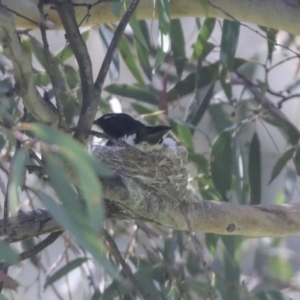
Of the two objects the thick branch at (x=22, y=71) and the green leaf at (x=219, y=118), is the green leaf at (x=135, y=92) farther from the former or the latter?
the thick branch at (x=22, y=71)

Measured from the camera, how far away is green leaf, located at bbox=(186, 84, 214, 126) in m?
2.90

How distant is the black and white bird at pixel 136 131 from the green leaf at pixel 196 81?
35 cm

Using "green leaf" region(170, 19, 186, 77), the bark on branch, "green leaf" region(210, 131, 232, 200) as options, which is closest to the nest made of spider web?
the bark on branch

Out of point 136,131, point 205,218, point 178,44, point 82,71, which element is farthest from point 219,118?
point 82,71

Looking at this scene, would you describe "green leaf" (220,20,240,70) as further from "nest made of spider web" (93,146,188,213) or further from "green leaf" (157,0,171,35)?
"green leaf" (157,0,171,35)

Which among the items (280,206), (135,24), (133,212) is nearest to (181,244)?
(280,206)

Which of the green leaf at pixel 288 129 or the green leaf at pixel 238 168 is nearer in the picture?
the green leaf at pixel 238 168

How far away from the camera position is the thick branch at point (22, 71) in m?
1.36

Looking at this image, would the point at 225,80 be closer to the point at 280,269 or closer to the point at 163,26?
the point at 280,269

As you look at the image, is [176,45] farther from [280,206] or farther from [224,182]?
[280,206]

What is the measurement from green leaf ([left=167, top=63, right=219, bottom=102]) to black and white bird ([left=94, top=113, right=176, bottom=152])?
0.35 metres

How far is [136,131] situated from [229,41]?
0.47m

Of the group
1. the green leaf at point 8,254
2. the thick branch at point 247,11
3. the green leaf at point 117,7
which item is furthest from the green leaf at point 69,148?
the thick branch at point 247,11

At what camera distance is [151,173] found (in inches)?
85.0
